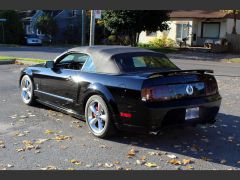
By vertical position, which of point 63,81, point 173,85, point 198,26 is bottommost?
point 63,81

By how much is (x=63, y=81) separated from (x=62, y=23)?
147ft

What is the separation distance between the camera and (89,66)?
7.02 meters

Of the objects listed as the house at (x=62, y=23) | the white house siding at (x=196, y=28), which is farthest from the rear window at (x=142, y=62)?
the house at (x=62, y=23)

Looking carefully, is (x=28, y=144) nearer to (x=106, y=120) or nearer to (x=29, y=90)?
(x=106, y=120)

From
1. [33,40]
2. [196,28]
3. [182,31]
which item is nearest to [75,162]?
[182,31]

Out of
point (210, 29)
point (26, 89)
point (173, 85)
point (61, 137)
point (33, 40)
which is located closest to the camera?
point (173, 85)

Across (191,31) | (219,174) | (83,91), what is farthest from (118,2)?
(191,31)

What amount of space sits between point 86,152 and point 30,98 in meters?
3.35

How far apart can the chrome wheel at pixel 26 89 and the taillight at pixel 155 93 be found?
3576 millimetres

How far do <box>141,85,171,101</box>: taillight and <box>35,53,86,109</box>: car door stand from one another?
1.65 meters

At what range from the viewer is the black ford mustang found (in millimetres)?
5828

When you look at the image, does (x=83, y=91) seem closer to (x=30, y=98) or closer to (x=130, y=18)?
(x=30, y=98)

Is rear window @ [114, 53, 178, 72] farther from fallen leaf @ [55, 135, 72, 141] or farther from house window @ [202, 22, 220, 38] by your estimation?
house window @ [202, 22, 220, 38]

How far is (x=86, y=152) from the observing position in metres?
5.72
